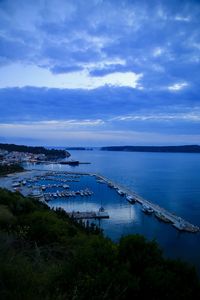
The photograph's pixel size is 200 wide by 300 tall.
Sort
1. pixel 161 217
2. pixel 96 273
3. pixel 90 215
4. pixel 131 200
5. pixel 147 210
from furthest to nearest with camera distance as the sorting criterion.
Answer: pixel 131 200
pixel 147 210
pixel 90 215
pixel 161 217
pixel 96 273

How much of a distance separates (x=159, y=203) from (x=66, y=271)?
2906 cm

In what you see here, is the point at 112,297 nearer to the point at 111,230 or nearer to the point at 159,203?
the point at 111,230

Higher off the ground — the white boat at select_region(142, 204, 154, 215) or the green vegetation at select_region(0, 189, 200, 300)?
the green vegetation at select_region(0, 189, 200, 300)

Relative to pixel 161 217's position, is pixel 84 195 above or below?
below

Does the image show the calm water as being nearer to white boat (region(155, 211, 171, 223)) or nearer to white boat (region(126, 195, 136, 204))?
white boat (region(155, 211, 171, 223))

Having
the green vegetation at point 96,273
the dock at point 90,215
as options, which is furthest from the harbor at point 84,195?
the green vegetation at point 96,273

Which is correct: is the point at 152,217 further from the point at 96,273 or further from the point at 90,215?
the point at 96,273

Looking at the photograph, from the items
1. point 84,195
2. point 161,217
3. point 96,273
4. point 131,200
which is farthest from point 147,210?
point 96,273

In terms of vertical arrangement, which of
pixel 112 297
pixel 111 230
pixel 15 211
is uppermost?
pixel 112 297

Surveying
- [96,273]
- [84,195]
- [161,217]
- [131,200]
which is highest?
[96,273]

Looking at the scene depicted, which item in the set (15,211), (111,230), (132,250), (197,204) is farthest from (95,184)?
(132,250)

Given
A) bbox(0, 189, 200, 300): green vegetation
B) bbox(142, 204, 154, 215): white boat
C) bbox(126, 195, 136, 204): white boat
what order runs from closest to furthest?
bbox(0, 189, 200, 300): green vegetation → bbox(142, 204, 154, 215): white boat → bbox(126, 195, 136, 204): white boat

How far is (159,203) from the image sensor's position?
3309cm

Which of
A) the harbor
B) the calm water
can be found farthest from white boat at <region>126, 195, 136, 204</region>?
the calm water
